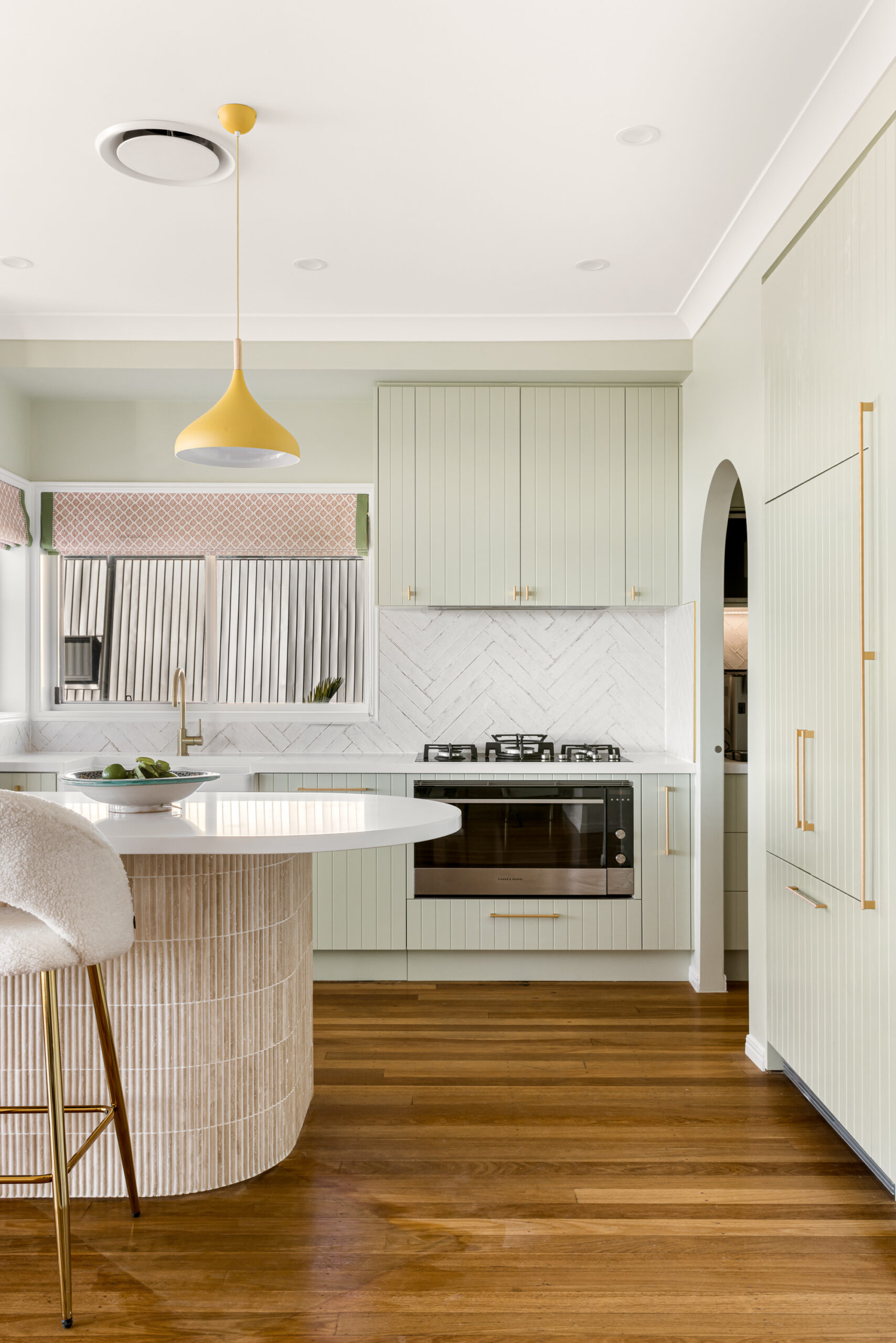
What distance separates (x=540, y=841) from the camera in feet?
12.9

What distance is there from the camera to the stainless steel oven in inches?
155

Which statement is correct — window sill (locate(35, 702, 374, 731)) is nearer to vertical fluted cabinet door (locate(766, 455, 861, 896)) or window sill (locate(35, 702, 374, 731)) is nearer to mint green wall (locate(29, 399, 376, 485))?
mint green wall (locate(29, 399, 376, 485))

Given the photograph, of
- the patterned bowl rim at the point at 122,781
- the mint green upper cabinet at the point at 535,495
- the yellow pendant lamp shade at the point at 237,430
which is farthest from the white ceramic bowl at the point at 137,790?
the mint green upper cabinet at the point at 535,495

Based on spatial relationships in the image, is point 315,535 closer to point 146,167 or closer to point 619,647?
point 619,647

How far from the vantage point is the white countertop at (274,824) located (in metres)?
1.97

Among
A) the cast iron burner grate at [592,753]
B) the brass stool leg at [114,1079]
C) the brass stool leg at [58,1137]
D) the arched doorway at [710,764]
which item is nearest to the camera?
the brass stool leg at [58,1137]

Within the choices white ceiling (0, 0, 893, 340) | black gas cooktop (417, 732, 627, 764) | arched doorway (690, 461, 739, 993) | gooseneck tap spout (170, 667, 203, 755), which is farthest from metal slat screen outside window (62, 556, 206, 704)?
arched doorway (690, 461, 739, 993)

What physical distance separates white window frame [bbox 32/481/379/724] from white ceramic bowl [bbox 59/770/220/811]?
210cm

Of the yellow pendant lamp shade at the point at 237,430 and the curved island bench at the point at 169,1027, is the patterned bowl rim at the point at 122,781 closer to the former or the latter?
the curved island bench at the point at 169,1027

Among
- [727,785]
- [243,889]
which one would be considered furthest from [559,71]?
[727,785]

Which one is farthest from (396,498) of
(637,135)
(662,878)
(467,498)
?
(662,878)

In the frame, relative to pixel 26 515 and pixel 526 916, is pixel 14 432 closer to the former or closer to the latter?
pixel 26 515

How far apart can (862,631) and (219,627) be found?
3.16 m

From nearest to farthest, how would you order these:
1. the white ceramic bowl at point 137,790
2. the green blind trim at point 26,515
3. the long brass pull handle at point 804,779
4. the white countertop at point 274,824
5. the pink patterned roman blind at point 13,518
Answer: the white countertop at point 274,824
the white ceramic bowl at point 137,790
the long brass pull handle at point 804,779
the pink patterned roman blind at point 13,518
the green blind trim at point 26,515
